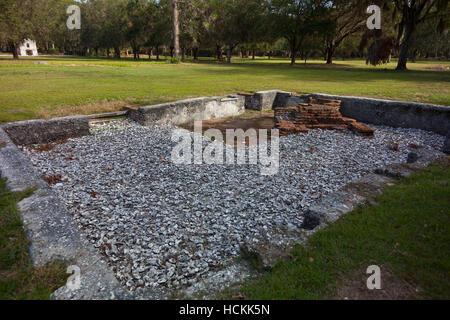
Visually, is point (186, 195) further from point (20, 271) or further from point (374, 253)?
point (374, 253)

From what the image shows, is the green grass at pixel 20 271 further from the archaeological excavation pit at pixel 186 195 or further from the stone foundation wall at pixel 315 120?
the stone foundation wall at pixel 315 120

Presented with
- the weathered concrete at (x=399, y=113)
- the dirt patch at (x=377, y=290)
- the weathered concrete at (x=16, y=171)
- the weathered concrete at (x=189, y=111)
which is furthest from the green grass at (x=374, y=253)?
the weathered concrete at (x=189, y=111)

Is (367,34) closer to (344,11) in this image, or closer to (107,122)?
(344,11)

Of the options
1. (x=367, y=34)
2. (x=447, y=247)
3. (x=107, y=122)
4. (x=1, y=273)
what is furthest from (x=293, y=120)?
(x=367, y=34)

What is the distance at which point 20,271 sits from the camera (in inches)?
105

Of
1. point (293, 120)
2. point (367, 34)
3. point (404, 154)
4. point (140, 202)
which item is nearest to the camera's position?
point (140, 202)

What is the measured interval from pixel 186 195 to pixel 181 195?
9 cm

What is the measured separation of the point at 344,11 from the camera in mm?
32406

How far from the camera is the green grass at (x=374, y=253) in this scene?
8.23 ft

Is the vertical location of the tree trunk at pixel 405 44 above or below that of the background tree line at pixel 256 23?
below

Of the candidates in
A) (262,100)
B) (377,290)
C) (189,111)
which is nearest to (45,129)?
(189,111)

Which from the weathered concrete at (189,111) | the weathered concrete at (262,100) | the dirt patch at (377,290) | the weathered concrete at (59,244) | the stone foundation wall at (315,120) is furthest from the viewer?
the weathered concrete at (262,100)

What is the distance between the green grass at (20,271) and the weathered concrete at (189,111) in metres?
6.35
